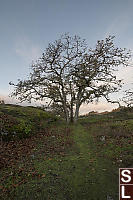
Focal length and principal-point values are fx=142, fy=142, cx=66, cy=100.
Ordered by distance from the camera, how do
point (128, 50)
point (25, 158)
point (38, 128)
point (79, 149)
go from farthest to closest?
point (128, 50) → point (38, 128) → point (79, 149) → point (25, 158)

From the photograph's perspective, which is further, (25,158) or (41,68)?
(41,68)

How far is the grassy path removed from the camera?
4.66m

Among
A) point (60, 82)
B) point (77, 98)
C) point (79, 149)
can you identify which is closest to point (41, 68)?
point (60, 82)

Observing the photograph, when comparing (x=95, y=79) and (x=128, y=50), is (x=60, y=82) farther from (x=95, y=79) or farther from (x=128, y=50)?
(x=128, y=50)

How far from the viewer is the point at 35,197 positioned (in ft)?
14.9

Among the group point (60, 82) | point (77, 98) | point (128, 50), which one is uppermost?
point (128, 50)

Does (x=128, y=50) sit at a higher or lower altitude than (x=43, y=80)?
higher

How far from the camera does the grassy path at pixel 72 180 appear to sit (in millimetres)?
4656

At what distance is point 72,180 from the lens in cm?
552

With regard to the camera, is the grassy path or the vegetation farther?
the vegetation

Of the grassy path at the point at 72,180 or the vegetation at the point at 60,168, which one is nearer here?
the grassy path at the point at 72,180

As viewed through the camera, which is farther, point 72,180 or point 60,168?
point 60,168

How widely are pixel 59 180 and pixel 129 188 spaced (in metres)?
2.52

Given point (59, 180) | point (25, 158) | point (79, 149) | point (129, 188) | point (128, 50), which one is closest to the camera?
point (129, 188)
